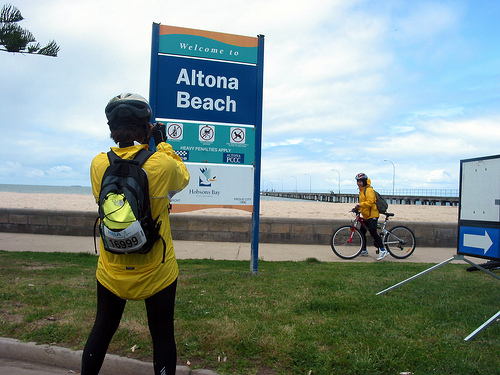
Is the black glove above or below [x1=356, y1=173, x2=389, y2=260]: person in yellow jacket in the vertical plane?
above

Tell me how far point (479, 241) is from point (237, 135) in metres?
3.51

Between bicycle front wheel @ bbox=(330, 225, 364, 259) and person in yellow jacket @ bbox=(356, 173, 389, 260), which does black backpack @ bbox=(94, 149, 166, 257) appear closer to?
bicycle front wheel @ bbox=(330, 225, 364, 259)

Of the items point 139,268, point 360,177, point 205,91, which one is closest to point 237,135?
point 205,91

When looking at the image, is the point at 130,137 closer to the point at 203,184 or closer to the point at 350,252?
the point at 203,184

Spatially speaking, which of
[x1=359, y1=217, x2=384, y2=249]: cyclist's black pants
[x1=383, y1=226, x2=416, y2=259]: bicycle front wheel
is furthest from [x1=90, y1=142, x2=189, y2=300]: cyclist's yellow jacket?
[x1=383, y1=226, x2=416, y2=259]: bicycle front wheel

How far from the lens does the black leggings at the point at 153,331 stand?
2186mm

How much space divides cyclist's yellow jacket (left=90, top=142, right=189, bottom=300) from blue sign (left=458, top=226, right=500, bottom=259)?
3338 mm

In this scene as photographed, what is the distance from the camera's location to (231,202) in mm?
6270

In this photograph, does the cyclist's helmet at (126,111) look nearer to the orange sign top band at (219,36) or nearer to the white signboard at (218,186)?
the white signboard at (218,186)

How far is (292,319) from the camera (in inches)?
151

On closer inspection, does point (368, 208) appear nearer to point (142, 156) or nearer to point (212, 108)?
point (212, 108)

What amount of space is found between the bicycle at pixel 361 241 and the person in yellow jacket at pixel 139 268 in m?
6.57

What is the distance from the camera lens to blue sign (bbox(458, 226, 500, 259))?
4016 millimetres

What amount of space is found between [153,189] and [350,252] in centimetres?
697
